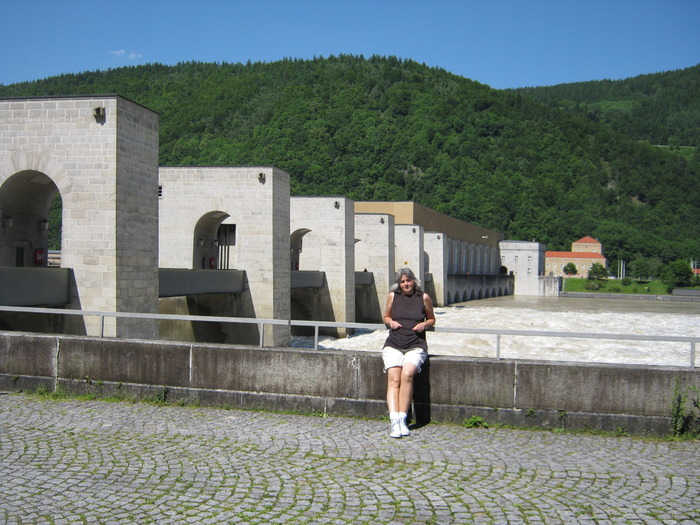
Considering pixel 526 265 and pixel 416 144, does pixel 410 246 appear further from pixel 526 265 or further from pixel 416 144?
pixel 416 144

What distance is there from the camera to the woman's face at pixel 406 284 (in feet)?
25.1

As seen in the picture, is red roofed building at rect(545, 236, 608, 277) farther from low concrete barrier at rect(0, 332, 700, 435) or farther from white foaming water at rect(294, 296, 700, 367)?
low concrete barrier at rect(0, 332, 700, 435)

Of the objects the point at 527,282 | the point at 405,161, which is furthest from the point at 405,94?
the point at 527,282

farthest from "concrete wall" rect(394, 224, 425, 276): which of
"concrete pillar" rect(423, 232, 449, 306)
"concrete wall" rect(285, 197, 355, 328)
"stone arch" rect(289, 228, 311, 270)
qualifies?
"concrete wall" rect(285, 197, 355, 328)

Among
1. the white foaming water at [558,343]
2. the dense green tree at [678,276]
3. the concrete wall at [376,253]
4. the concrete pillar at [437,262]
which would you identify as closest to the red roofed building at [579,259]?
the dense green tree at [678,276]

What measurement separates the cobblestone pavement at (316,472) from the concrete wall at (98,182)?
8.92m

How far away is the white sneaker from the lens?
22.4 feet

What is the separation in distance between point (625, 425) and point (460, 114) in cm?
13873

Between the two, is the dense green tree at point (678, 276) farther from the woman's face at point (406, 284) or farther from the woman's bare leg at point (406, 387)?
the woman's bare leg at point (406, 387)

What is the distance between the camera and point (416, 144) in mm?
132625

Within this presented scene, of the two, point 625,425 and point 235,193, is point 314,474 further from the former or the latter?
point 235,193

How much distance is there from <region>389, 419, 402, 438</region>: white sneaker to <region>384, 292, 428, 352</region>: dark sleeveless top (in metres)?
0.85

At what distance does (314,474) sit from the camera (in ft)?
18.4

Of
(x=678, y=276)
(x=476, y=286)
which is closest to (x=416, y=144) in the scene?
(x=678, y=276)
